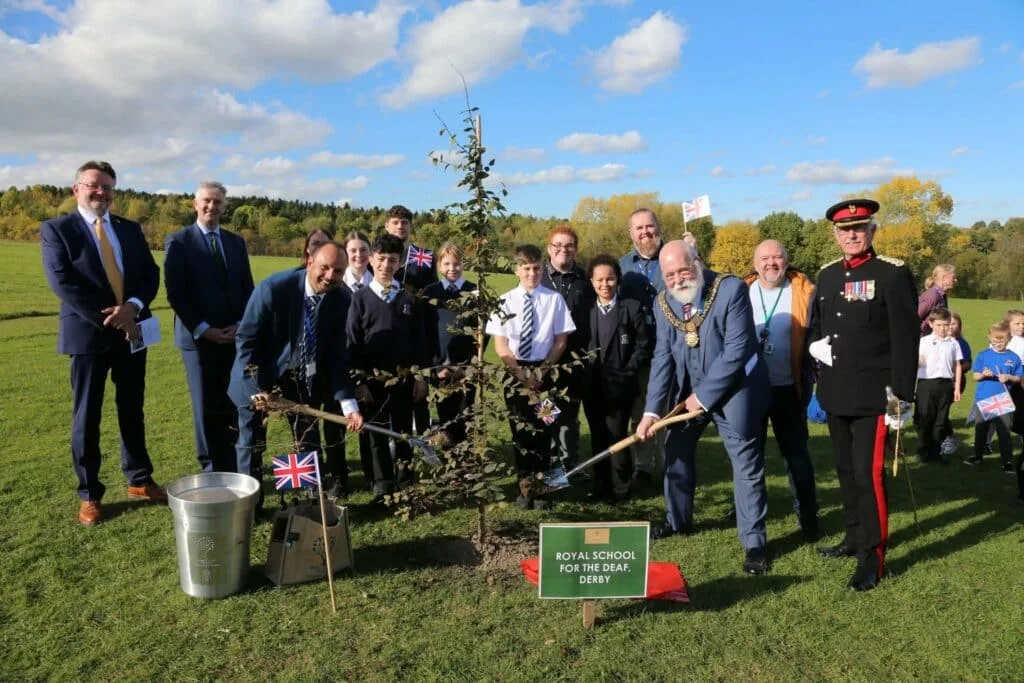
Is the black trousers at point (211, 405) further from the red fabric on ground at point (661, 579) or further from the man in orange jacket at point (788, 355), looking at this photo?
the man in orange jacket at point (788, 355)

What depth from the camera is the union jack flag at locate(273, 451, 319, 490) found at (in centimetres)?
445

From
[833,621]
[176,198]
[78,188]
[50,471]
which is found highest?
[176,198]

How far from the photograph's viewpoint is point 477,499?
4.89 meters

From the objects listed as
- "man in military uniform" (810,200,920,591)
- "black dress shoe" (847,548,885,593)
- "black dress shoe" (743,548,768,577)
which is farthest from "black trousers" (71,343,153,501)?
"black dress shoe" (847,548,885,593)

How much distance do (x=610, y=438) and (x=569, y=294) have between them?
1.36 meters

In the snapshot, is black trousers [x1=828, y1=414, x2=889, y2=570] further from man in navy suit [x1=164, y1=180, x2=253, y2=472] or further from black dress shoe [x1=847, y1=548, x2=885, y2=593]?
man in navy suit [x1=164, y1=180, x2=253, y2=472]

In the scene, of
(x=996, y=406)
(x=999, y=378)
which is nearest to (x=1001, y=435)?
(x=996, y=406)

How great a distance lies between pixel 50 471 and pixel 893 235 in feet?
271

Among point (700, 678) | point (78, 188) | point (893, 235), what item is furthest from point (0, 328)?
point (893, 235)

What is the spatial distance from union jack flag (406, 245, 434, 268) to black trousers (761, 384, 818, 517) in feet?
11.8

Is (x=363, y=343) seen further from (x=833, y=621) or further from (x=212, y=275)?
(x=833, y=621)

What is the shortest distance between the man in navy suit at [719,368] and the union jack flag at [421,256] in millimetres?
2834

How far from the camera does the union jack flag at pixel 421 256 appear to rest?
705 centimetres

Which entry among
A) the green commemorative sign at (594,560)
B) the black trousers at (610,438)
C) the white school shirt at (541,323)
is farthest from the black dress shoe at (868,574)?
the white school shirt at (541,323)
